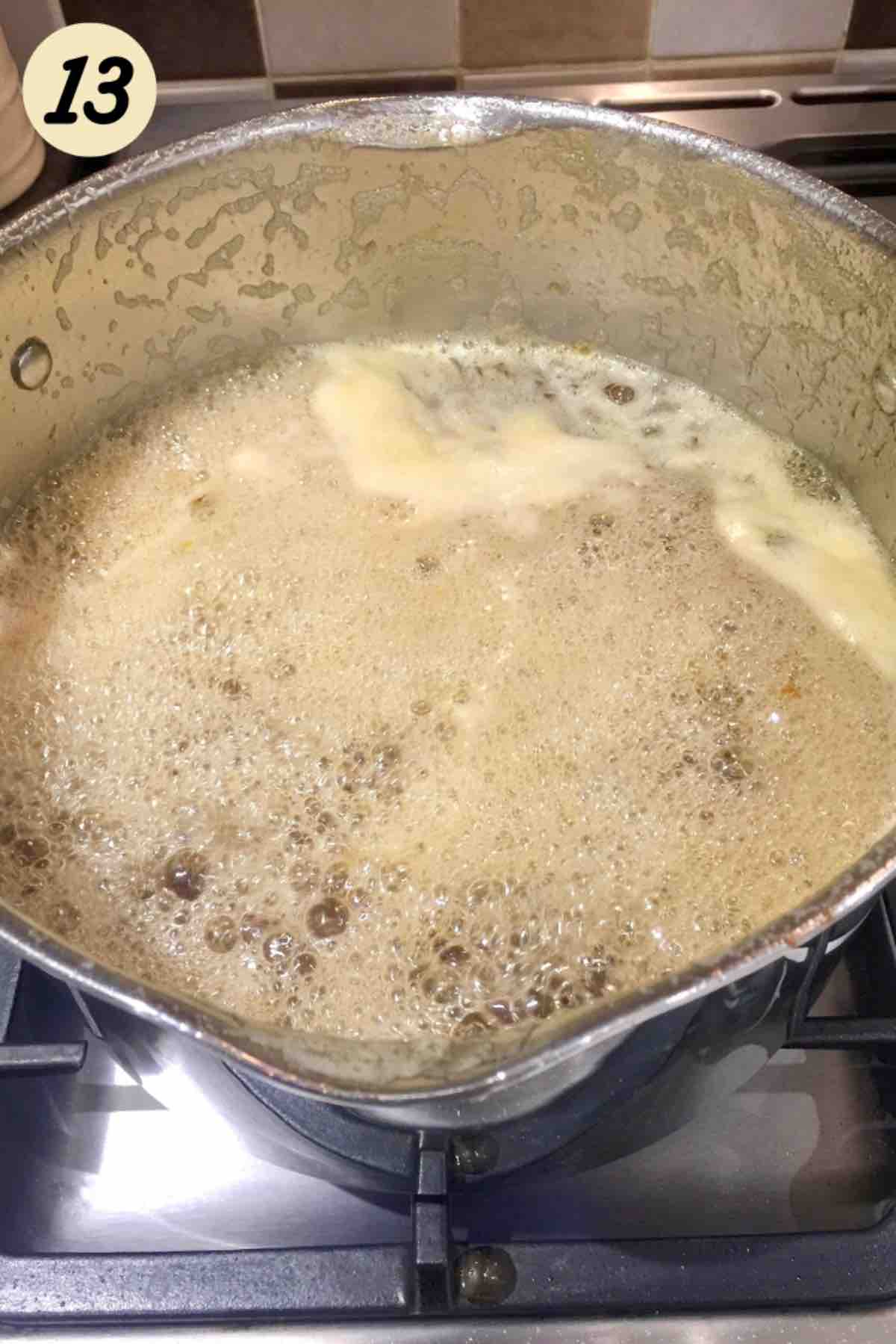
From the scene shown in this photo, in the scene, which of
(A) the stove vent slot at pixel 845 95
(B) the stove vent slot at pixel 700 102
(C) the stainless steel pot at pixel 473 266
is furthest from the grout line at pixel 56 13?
(A) the stove vent slot at pixel 845 95

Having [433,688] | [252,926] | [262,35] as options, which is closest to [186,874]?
[252,926]

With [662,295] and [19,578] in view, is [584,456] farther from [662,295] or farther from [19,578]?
[19,578]

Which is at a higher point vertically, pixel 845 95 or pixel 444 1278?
pixel 845 95

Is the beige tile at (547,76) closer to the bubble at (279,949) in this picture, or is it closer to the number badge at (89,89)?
the number badge at (89,89)

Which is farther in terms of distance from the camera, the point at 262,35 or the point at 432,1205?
the point at 262,35

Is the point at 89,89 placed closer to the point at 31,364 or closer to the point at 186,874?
the point at 31,364

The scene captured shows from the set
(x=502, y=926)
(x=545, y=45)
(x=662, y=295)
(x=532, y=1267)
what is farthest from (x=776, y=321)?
(x=532, y=1267)
